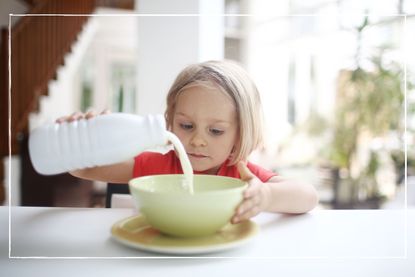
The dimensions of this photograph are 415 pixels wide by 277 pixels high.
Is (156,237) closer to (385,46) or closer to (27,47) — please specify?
(27,47)

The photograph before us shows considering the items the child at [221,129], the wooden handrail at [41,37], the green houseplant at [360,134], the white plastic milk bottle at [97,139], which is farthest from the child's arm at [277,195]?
the green houseplant at [360,134]

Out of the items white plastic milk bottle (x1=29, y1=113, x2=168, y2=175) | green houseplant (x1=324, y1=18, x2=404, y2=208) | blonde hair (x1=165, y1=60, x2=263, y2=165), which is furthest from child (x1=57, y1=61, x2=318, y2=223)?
green houseplant (x1=324, y1=18, x2=404, y2=208)

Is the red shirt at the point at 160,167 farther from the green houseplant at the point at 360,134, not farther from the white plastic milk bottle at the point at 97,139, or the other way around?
the green houseplant at the point at 360,134

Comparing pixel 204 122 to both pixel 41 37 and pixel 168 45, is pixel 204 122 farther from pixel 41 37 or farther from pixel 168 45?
pixel 41 37

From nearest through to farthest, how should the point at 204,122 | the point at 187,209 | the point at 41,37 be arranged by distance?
1. the point at 187,209
2. the point at 204,122
3. the point at 41,37

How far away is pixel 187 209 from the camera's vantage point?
34cm

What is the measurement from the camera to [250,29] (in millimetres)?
545

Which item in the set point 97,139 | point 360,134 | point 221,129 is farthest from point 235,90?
point 360,134

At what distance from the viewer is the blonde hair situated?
0.48 m

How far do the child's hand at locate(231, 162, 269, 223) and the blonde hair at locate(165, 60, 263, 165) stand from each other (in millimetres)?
60

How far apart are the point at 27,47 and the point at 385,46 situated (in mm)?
547

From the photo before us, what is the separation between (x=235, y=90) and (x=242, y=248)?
7.3 inches

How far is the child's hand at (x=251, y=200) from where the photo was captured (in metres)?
0.39

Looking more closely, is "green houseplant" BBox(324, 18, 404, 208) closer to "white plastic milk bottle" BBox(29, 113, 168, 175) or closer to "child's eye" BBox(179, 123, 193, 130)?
"child's eye" BBox(179, 123, 193, 130)
